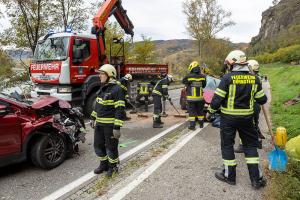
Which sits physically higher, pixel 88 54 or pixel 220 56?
pixel 220 56

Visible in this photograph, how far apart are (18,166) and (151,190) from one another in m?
2.76

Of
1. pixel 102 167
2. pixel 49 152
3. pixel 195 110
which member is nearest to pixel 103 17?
pixel 195 110

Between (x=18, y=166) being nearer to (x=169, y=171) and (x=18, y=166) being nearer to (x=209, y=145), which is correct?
(x=169, y=171)

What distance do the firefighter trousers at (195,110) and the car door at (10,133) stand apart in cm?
454

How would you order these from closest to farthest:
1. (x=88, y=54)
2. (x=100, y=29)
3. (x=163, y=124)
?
(x=163, y=124), (x=88, y=54), (x=100, y=29)

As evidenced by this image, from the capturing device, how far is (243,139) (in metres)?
4.55

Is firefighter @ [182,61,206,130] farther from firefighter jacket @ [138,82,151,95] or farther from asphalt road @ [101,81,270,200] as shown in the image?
firefighter jacket @ [138,82,151,95]

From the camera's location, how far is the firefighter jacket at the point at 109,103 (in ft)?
15.9

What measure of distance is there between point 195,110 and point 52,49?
491 centimetres

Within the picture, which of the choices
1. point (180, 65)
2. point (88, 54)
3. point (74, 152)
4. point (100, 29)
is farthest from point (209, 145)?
point (180, 65)

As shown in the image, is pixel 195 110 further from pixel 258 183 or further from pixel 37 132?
pixel 37 132

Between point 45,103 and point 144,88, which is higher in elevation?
point 144,88

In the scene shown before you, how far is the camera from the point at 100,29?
35.1 ft

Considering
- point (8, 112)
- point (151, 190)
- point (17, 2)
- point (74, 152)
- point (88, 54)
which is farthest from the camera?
point (17, 2)
